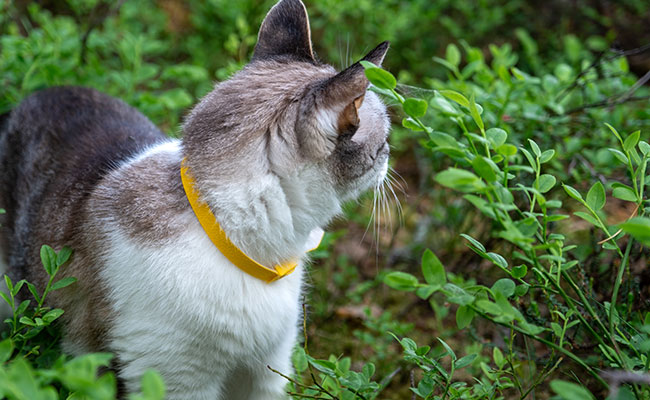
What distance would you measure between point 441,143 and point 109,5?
331cm

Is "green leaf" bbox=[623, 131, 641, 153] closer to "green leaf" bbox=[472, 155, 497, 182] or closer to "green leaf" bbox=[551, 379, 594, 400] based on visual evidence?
"green leaf" bbox=[472, 155, 497, 182]

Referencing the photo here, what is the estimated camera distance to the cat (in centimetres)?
162

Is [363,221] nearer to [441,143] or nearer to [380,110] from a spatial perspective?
[380,110]

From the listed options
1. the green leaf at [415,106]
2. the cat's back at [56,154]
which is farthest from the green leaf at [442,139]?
the cat's back at [56,154]

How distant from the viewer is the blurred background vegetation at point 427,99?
2400 millimetres

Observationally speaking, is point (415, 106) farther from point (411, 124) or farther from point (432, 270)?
point (432, 270)

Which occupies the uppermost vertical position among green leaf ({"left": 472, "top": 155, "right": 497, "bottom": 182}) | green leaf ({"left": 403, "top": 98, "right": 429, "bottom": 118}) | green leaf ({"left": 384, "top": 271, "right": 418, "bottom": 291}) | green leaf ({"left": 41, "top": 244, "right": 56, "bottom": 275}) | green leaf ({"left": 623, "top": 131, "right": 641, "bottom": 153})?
green leaf ({"left": 403, "top": 98, "right": 429, "bottom": 118})

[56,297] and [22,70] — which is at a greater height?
[22,70]

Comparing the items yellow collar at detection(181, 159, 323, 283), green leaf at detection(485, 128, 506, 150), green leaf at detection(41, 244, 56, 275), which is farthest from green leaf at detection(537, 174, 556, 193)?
green leaf at detection(41, 244, 56, 275)

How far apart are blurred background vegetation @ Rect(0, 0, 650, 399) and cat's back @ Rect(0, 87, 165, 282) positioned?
0.30 meters

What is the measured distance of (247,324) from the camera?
1705mm

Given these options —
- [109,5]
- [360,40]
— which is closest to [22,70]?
[109,5]

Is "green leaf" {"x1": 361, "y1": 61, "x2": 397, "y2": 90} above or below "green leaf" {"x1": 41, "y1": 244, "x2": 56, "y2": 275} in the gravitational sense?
above

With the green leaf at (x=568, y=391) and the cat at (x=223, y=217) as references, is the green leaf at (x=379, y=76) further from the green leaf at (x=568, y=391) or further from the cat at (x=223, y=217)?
the green leaf at (x=568, y=391)
